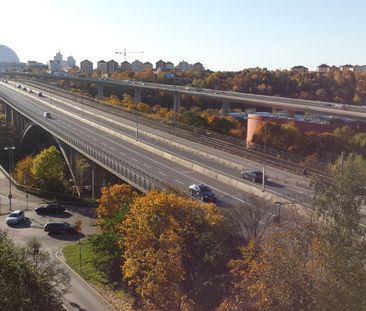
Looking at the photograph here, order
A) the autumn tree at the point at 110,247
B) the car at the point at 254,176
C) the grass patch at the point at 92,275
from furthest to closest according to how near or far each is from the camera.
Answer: the car at the point at 254,176
the autumn tree at the point at 110,247
the grass patch at the point at 92,275

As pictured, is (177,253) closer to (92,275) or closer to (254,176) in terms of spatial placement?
(92,275)

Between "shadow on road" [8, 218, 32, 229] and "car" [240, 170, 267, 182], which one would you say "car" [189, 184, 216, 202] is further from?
"shadow on road" [8, 218, 32, 229]

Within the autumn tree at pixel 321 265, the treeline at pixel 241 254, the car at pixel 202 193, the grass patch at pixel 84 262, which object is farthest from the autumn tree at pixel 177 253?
the car at pixel 202 193

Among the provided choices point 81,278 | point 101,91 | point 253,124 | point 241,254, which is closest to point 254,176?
point 81,278

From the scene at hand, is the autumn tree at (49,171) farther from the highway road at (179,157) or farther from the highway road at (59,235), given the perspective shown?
the highway road at (179,157)

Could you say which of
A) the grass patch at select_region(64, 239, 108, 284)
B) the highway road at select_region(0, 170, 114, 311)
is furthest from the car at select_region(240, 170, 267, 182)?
the grass patch at select_region(64, 239, 108, 284)

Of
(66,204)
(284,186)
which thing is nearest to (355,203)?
(284,186)

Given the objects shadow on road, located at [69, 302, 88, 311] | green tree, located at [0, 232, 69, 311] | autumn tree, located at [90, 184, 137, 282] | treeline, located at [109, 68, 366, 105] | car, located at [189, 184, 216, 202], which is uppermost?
treeline, located at [109, 68, 366, 105]
